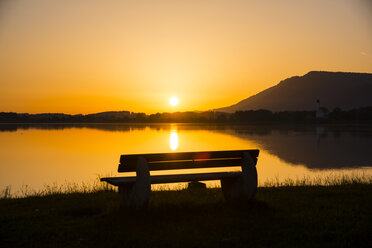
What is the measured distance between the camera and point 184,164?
26.2ft

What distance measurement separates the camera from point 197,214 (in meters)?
7.40

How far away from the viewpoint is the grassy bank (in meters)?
5.74

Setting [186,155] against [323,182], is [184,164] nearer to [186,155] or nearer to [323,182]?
[186,155]

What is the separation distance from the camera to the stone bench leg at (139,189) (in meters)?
7.21

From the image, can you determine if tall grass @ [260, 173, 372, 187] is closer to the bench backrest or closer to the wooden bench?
the wooden bench

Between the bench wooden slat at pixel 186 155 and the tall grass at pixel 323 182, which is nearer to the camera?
the bench wooden slat at pixel 186 155

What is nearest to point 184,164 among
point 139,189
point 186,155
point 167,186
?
point 186,155

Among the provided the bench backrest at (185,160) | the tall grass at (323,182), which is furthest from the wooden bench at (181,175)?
the tall grass at (323,182)

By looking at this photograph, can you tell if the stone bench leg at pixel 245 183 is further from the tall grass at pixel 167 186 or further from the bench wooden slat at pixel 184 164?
the tall grass at pixel 167 186

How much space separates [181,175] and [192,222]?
140 cm

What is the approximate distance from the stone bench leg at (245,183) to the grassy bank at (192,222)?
0.39 m

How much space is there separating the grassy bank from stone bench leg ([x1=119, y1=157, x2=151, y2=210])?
8.8 inches

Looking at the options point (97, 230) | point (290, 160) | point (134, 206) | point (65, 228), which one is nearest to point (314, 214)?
point (134, 206)

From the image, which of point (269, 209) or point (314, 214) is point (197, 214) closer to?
point (269, 209)
